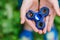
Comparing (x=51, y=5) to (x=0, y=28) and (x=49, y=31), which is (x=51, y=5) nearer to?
(x=49, y=31)

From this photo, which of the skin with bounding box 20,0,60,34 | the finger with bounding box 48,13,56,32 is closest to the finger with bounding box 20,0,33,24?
the skin with bounding box 20,0,60,34

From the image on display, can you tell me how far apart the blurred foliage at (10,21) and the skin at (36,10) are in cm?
3

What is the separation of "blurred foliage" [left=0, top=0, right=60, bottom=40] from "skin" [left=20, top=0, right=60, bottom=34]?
0.03 meters

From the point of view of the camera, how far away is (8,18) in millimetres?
1074

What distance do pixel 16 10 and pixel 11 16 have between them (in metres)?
0.04

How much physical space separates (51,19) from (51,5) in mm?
71

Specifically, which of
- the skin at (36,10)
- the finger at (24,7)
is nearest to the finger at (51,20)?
the skin at (36,10)

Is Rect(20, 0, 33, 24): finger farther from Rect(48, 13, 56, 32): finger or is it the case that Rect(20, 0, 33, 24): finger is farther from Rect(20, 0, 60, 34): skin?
Rect(48, 13, 56, 32): finger

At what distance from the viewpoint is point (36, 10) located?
1.07 m

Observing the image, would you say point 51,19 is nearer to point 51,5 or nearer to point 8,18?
point 51,5

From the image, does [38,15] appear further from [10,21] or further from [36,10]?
[10,21]

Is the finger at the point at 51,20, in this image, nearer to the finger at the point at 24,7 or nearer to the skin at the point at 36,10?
the skin at the point at 36,10

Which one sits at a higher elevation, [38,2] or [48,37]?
[38,2]

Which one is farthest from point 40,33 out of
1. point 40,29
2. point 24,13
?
point 24,13
